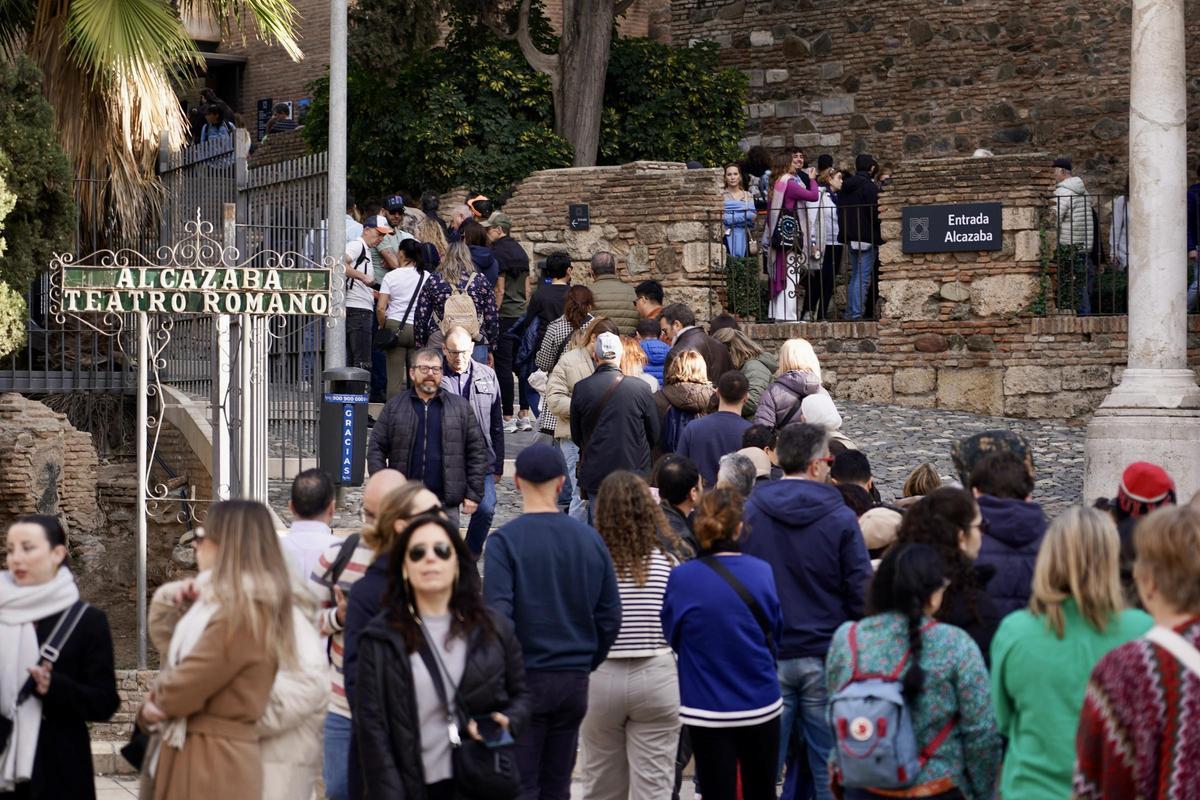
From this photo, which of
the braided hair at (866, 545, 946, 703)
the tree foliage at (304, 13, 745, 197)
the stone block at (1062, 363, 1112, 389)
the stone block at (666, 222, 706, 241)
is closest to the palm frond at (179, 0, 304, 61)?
the stone block at (666, 222, 706, 241)

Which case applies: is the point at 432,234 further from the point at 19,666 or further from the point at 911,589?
the point at 911,589

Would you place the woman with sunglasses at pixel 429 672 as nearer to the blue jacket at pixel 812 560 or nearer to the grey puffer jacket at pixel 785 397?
the blue jacket at pixel 812 560

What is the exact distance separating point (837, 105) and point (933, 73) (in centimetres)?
140

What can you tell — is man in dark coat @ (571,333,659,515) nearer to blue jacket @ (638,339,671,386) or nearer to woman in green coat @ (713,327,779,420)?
woman in green coat @ (713,327,779,420)

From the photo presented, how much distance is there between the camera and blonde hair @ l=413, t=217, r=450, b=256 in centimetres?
1515

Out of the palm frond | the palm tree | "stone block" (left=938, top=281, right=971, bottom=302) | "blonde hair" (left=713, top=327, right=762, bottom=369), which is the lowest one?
"blonde hair" (left=713, top=327, right=762, bottom=369)

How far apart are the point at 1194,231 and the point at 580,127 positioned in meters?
7.51

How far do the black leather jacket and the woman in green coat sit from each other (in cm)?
596

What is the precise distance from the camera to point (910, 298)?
17844 millimetres

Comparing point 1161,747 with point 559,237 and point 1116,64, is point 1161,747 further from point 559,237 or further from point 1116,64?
point 1116,64

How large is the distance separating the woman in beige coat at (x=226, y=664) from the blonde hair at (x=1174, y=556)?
2.48 metres

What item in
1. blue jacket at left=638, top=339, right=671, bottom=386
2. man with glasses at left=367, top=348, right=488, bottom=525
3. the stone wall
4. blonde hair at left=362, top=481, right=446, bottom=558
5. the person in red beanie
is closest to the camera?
blonde hair at left=362, top=481, right=446, bottom=558

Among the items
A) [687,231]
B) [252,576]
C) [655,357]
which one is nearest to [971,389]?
[687,231]

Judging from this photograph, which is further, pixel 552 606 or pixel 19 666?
pixel 552 606
